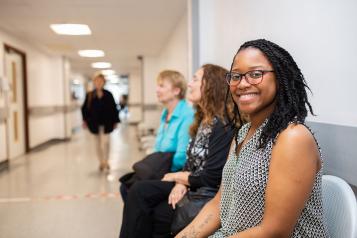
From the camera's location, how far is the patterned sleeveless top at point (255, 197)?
1064 mm

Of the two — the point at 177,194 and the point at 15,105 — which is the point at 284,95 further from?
the point at 15,105

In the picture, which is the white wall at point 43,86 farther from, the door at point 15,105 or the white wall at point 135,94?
the white wall at point 135,94

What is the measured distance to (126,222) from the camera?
202cm

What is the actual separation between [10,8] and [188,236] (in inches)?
188

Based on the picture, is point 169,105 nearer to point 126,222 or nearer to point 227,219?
point 126,222

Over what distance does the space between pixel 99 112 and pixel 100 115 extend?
53 millimetres

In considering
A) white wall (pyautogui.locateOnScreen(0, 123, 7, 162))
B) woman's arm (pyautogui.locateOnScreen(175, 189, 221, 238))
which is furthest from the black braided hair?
white wall (pyautogui.locateOnScreen(0, 123, 7, 162))

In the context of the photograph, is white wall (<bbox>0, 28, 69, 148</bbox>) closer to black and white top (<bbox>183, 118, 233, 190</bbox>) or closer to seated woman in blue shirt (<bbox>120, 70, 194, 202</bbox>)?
seated woman in blue shirt (<bbox>120, 70, 194, 202</bbox>)

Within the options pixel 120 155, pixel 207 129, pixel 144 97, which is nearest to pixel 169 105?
pixel 207 129

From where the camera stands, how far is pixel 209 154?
1.95 metres

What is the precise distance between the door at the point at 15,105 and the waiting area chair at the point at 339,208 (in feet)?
20.6

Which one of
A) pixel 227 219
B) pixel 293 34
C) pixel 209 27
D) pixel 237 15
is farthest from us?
pixel 209 27

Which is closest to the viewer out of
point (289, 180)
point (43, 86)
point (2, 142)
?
point (289, 180)

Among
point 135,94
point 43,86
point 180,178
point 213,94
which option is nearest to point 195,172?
point 180,178
